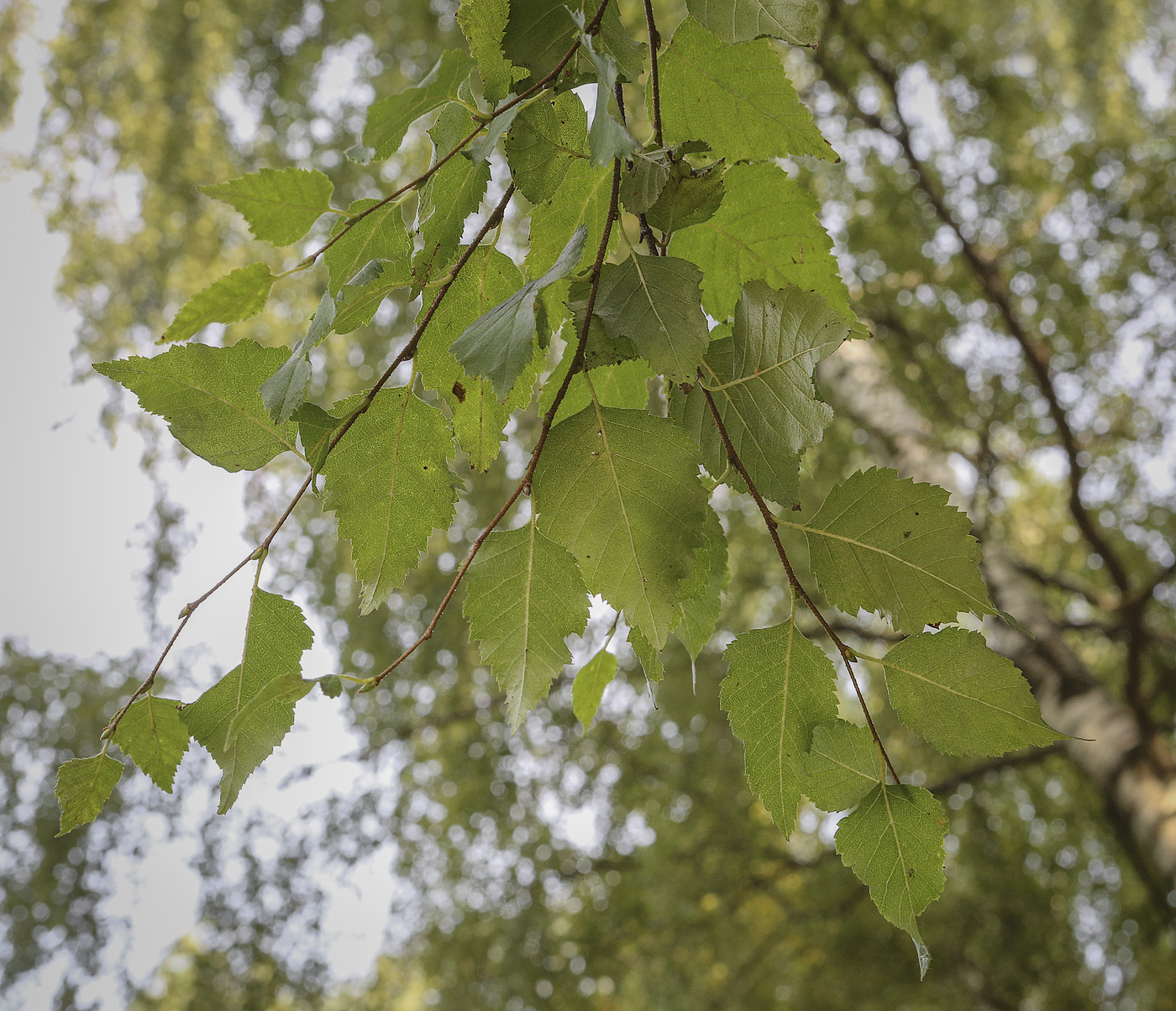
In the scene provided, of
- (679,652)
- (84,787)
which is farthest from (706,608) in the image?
(679,652)

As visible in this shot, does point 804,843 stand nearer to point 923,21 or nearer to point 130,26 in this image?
point 923,21

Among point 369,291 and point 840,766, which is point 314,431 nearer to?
point 369,291

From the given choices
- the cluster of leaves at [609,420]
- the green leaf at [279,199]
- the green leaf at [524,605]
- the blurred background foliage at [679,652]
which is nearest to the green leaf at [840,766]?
the cluster of leaves at [609,420]

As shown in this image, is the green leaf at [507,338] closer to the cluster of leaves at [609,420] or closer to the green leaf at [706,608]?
the cluster of leaves at [609,420]

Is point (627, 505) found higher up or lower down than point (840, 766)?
higher up

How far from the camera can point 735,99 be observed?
13.8 inches

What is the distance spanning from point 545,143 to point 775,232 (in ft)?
0.34

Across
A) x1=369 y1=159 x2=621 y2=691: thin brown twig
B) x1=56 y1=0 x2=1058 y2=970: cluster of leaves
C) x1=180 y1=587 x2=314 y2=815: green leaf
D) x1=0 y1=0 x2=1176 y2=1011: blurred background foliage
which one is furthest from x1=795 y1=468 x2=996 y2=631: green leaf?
x1=0 y1=0 x2=1176 y2=1011: blurred background foliage

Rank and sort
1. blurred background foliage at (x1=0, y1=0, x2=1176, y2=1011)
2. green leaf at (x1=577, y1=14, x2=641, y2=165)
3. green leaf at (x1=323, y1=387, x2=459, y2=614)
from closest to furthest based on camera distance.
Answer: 1. green leaf at (x1=577, y1=14, x2=641, y2=165)
2. green leaf at (x1=323, y1=387, x2=459, y2=614)
3. blurred background foliage at (x1=0, y1=0, x2=1176, y2=1011)

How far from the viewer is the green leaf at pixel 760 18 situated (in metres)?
→ 0.32

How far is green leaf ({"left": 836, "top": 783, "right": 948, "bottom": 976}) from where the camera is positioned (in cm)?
32

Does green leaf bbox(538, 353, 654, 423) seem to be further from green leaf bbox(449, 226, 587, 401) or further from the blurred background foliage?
the blurred background foliage

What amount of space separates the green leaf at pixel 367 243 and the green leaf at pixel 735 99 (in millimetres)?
125

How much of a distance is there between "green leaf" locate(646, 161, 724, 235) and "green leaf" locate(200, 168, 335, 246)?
17cm
